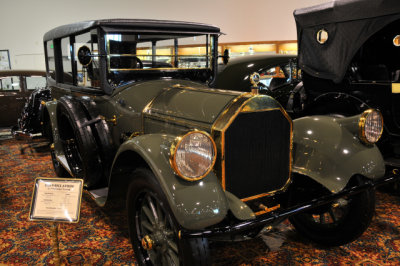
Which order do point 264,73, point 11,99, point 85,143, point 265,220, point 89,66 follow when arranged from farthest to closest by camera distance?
point 11,99 → point 264,73 → point 89,66 → point 85,143 → point 265,220

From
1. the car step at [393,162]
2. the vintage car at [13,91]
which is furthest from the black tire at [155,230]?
the vintage car at [13,91]

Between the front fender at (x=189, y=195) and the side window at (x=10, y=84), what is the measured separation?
5.82 meters

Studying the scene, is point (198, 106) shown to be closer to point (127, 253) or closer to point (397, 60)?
point (127, 253)

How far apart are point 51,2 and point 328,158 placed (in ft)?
24.1

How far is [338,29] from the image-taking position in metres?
3.53

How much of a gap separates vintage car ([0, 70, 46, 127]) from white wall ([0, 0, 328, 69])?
3.68 ft

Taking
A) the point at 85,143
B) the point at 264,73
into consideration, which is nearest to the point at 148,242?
the point at 85,143

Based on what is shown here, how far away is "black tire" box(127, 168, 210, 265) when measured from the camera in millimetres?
1672

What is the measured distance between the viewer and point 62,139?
11.8 ft

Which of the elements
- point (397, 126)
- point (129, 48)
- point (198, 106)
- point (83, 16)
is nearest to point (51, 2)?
point (83, 16)

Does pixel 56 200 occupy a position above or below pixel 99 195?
above

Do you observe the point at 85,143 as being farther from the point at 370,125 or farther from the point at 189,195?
the point at 370,125

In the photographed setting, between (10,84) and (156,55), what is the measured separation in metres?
4.81

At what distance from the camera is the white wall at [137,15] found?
732 centimetres
